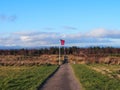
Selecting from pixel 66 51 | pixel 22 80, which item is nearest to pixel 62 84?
pixel 22 80

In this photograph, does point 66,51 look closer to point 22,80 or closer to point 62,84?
point 22,80

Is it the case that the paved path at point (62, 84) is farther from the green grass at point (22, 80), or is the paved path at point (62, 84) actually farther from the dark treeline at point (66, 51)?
the dark treeline at point (66, 51)

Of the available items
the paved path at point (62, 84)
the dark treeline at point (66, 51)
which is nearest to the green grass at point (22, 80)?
the paved path at point (62, 84)

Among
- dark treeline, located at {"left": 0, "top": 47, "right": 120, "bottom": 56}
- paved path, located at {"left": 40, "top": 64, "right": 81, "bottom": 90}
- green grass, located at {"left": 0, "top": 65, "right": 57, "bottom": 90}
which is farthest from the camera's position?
dark treeline, located at {"left": 0, "top": 47, "right": 120, "bottom": 56}

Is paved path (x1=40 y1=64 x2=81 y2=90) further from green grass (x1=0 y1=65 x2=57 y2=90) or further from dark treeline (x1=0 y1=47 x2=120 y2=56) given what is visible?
dark treeline (x1=0 y1=47 x2=120 y2=56)

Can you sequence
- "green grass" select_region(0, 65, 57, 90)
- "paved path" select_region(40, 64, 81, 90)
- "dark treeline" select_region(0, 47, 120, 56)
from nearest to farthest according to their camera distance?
"paved path" select_region(40, 64, 81, 90), "green grass" select_region(0, 65, 57, 90), "dark treeline" select_region(0, 47, 120, 56)

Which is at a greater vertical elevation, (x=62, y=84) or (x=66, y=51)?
(x=66, y=51)

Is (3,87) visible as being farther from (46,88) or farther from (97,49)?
(97,49)

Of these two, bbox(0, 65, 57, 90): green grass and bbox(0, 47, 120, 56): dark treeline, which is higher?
bbox(0, 47, 120, 56): dark treeline

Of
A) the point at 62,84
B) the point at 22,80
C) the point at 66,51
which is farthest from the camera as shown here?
the point at 66,51

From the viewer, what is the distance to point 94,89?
19.1 meters

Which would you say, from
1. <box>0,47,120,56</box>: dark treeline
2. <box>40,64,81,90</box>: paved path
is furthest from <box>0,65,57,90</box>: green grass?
<box>0,47,120,56</box>: dark treeline

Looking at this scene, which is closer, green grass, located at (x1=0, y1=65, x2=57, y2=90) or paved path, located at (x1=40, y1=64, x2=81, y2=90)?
paved path, located at (x1=40, y1=64, x2=81, y2=90)

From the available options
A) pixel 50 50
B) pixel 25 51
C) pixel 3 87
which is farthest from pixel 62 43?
pixel 25 51
